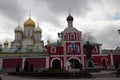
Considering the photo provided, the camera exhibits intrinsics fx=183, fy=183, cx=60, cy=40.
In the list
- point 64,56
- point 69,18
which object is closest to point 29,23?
point 69,18

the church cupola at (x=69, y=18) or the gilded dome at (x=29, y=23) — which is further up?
the gilded dome at (x=29, y=23)

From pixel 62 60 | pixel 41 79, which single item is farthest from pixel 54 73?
pixel 62 60

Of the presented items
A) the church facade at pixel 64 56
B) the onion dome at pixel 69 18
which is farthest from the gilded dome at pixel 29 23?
the onion dome at pixel 69 18

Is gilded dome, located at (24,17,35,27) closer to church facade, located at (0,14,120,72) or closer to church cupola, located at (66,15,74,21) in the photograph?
church facade, located at (0,14,120,72)

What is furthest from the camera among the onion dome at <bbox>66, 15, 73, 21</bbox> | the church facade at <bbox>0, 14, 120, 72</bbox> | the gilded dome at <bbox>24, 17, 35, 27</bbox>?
the gilded dome at <bbox>24, 17, 35, 27</bbox>

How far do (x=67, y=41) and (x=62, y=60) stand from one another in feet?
17.5

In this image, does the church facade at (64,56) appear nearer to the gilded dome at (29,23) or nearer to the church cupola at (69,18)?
the church cupola at (69,18)

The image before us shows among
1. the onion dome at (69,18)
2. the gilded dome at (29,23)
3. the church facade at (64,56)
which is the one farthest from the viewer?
the gilded dome at (29,23)

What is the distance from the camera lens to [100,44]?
50812 mm

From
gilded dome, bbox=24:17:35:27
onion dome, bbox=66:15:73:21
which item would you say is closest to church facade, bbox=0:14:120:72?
onion dome, bbox=66:15:73:21

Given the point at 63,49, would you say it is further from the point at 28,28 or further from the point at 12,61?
the point at 28,28

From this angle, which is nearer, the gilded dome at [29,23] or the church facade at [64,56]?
the church facade at [64,56]

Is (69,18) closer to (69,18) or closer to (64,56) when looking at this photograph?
(69,18)

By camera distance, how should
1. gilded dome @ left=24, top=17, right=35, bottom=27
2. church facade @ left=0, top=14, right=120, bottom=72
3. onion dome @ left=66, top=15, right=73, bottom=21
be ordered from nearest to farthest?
church facade @ left=0, top=14, right=120, bottom=72 → onion dome @ left=66, top=15, right=73, bottom=21 → gilded dome @ left=24, top=17, right=35, bottom=27
